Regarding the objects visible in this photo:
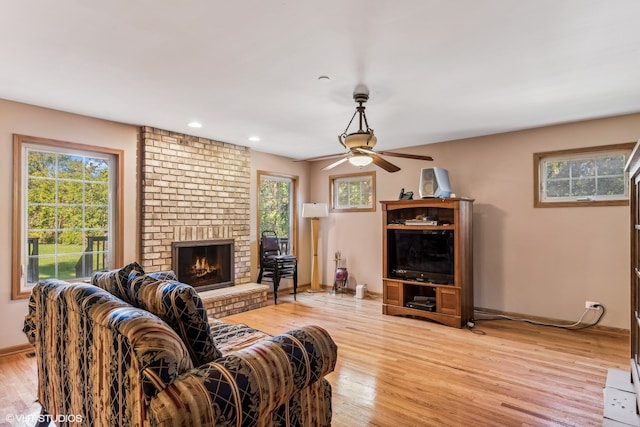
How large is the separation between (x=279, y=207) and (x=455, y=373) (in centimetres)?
404

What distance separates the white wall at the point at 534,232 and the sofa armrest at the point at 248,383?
354cm

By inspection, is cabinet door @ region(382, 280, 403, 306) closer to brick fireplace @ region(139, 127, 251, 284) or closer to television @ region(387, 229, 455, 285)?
television @ region(387, 229, 455, 285)

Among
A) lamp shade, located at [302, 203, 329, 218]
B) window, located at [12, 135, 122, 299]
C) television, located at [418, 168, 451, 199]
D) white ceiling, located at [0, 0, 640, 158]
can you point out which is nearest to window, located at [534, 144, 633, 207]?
white ceiling, located at [0, 0, 640, 158]

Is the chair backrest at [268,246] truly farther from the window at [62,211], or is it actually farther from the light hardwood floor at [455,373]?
the window at [62,211]

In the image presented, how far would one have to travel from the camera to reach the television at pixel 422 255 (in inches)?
172

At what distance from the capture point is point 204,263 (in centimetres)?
481

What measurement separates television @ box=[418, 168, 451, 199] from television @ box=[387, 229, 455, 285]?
50cm

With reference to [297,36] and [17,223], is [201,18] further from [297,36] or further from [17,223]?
[17,223]

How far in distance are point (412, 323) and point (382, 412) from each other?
2103 millimetres

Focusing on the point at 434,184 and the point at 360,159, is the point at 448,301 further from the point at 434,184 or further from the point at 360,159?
the point at 360,159

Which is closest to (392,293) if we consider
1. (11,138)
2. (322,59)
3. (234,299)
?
(234,299)

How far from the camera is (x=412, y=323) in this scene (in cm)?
420

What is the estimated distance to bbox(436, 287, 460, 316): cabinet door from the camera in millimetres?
4059

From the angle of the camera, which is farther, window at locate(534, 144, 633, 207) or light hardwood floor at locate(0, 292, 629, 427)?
window at locate(534, 144, 633, 207)
